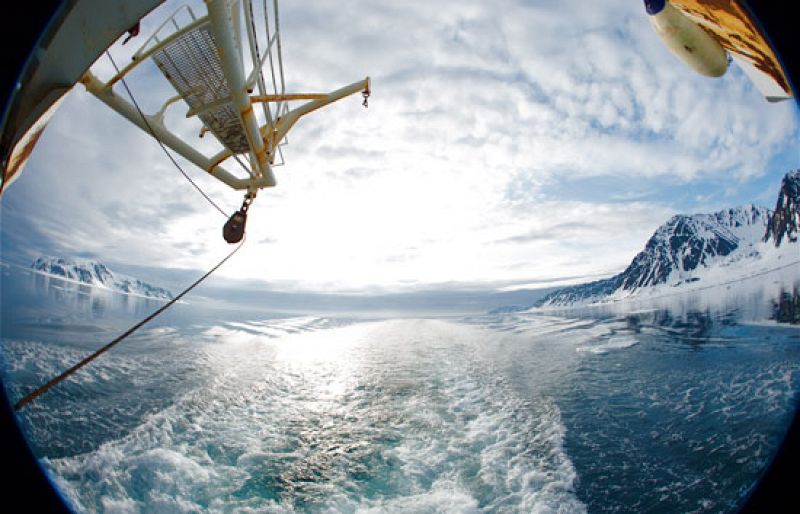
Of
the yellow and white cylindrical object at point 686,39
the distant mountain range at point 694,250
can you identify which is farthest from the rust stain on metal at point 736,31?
the distant mountain range at point 694,250

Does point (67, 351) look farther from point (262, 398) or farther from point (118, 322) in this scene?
point (118, 322)

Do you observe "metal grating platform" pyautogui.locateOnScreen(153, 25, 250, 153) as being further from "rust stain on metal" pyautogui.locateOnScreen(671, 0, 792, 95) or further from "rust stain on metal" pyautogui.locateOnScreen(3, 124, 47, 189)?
"rust stain on metal" pyautogui.locateOnScreen(671, 0, 792, 95)

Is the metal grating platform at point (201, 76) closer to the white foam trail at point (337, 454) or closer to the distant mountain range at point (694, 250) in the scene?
the white foam trail at point (337, 454)

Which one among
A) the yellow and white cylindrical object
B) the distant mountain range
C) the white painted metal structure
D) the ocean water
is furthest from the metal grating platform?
the distant mountain range

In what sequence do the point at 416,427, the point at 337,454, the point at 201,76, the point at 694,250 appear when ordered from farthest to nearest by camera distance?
the point at 694,250
the point at 416,427
the point at 337,454
the point at 201,76

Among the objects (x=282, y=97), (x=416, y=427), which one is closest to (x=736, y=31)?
(x=282, y=97)

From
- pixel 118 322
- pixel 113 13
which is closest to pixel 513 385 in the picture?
pixel 113 13

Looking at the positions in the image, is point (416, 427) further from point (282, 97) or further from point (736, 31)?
point (736, 31)
